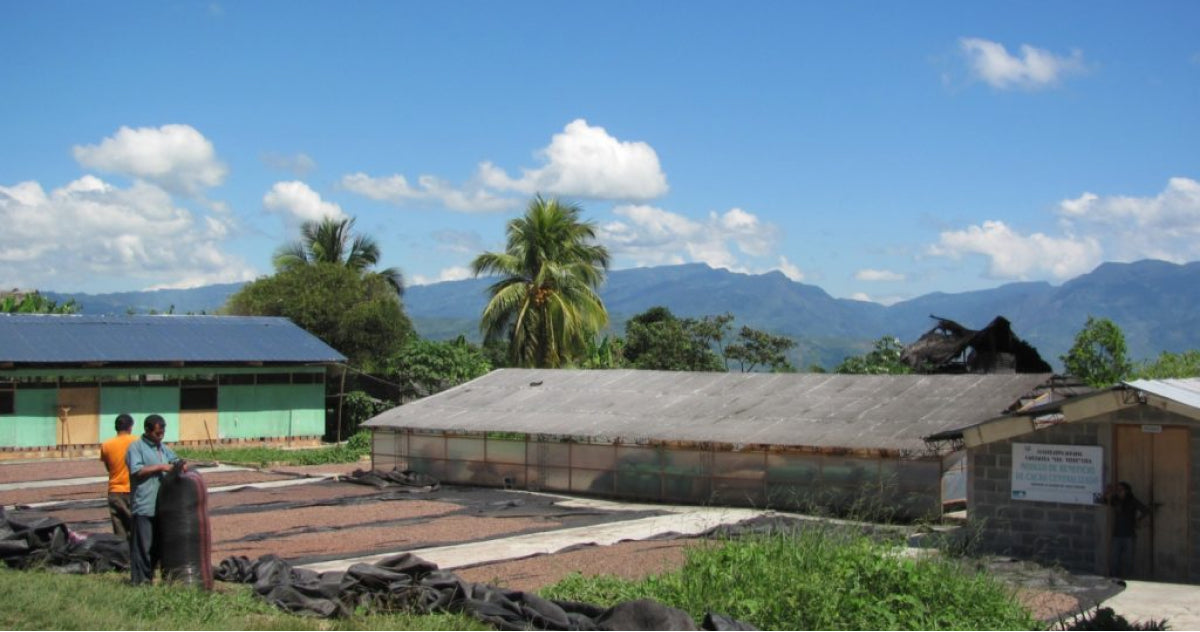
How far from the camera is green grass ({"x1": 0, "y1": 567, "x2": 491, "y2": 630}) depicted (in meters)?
8.64

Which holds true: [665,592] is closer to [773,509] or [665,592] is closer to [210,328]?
[773,509]

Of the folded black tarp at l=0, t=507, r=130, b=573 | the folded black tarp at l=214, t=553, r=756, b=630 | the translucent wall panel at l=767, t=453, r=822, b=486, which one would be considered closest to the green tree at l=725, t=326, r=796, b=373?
the translucent wall panel at l=767, t=453, r=822, b=486

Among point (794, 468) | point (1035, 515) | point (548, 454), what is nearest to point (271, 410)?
point (548, 454)

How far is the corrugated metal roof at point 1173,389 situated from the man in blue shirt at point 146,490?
11.6 m

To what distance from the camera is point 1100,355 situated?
35.5 m

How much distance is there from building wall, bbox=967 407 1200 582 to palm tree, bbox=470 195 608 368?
75.5 feet

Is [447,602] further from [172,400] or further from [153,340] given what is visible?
[153,340]

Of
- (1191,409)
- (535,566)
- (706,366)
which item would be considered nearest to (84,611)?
(535,566)

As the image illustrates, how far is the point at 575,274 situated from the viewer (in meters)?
39.4

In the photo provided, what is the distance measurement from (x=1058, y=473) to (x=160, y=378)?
2738 centimetres

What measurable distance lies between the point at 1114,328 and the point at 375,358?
2549 centimetres

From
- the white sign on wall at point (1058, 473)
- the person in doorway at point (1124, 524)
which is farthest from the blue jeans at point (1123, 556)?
the white sign on wall at point (1058, 473)

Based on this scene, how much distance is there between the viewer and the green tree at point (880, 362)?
135 ft

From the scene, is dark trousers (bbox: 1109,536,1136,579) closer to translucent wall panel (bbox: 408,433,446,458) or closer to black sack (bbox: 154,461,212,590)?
black sack (bbox: 154,461,212,590)
